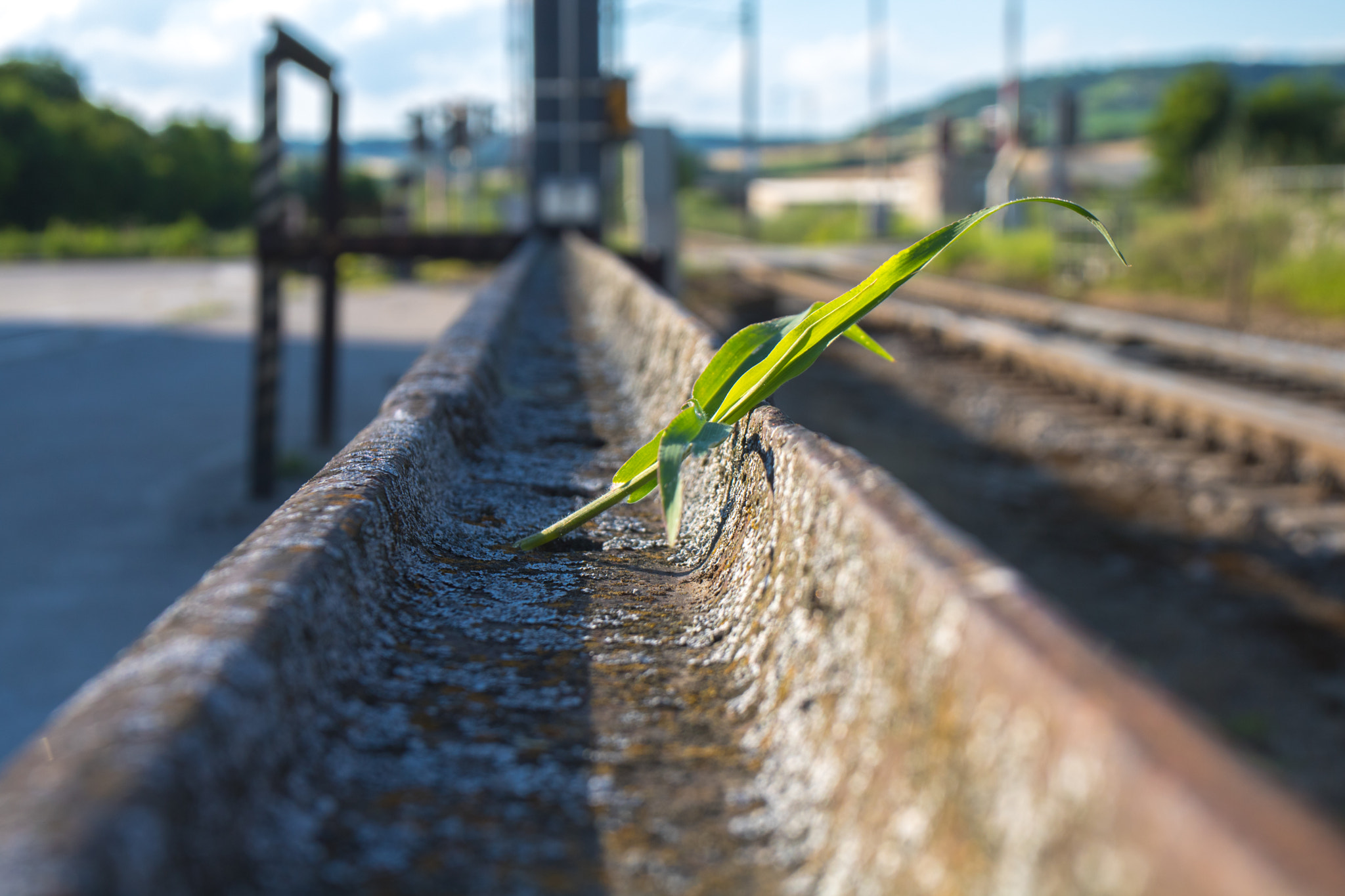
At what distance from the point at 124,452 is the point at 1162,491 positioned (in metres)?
6.74

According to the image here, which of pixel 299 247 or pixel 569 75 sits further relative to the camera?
pixel 569 75

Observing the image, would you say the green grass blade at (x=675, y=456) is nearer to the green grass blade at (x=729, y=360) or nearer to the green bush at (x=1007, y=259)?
the green grass blade at (x=729, y=360)

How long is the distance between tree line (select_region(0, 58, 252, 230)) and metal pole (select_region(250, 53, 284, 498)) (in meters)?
36.5

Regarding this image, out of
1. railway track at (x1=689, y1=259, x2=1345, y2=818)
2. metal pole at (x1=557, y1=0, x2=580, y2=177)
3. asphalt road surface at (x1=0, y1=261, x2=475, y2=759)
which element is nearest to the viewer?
railway track at (x1=689, y1=259, x2=1345, y2=818)

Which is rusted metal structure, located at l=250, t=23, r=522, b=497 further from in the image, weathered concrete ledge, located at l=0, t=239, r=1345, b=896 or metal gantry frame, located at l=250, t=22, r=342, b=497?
weathered concrete ledge, located at l=0, t=239, r=1345, b=896

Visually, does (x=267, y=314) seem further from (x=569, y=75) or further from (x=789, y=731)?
(x=789, y=731)

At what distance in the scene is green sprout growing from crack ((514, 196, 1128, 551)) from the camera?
127 cm

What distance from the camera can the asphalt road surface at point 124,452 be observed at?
483 cm

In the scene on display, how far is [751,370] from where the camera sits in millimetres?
1387

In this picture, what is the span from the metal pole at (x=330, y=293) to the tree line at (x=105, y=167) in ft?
117

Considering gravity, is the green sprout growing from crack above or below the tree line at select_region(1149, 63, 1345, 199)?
below

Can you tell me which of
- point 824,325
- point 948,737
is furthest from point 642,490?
point 948,737

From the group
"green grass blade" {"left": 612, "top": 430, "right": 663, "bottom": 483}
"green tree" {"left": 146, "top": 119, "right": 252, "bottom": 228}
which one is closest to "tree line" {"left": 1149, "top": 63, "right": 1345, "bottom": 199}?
"green grass blade" {"left": 612, "top": 430, "right": 663, "bottom": 483}

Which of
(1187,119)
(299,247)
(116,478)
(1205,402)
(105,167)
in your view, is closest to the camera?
(1205,402)
